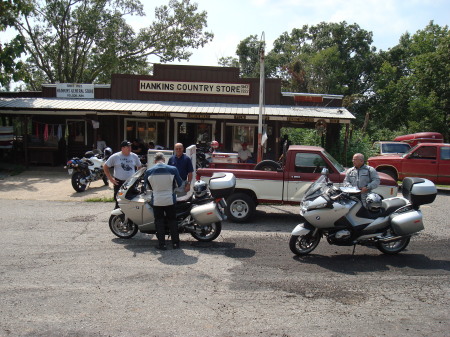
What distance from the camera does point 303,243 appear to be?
22.4ft

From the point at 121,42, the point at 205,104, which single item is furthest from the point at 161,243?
the point at 121,42

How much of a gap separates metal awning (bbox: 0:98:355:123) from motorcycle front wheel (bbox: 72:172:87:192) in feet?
15.5

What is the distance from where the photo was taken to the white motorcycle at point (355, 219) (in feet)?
21.7

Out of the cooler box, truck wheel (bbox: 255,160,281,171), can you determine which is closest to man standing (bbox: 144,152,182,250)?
truck wheel (bbox: 255,160,281,171)

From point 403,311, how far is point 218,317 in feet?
6.79

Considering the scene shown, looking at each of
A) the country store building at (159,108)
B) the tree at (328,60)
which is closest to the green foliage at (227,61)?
the tree at (328,60)

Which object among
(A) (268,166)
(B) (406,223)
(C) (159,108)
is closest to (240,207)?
(A) (268,166)

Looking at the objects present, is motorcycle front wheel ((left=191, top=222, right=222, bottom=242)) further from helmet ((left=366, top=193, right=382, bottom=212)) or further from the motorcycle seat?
the motorcycle seat

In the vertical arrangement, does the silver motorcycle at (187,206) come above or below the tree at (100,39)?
below

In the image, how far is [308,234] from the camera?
265 inches

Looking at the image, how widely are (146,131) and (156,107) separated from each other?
2833 mm

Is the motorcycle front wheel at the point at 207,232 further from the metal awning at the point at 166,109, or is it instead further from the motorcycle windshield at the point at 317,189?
the metal awning at the point at 166,109

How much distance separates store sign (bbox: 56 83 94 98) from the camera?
66.1 feet

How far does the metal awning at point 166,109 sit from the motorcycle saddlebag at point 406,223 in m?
10.9
